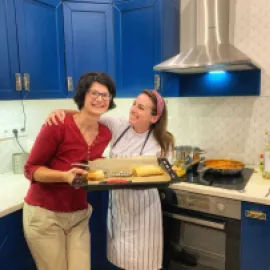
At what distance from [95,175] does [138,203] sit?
423 millimetres

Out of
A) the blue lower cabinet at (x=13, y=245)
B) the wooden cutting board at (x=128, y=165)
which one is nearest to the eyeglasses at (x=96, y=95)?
the wooden cutting board at (x=128, y=165)

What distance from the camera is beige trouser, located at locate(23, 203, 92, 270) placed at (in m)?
1.30

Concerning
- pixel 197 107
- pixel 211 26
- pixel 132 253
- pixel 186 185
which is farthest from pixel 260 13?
pixel 132 253

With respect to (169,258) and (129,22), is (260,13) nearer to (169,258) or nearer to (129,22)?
(129,22)

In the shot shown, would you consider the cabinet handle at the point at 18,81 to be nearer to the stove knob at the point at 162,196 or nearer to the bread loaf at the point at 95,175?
the bread loaf at the point at 95,175

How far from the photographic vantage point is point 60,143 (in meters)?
1.30

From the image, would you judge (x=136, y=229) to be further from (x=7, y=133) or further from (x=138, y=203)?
(x=7, y=133)

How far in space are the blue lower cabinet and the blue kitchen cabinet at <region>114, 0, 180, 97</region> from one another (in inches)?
45.6

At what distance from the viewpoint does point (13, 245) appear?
140 centimetres

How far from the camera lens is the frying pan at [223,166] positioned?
185cm

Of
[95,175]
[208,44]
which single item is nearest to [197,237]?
[95,175]

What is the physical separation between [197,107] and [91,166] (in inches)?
46.4

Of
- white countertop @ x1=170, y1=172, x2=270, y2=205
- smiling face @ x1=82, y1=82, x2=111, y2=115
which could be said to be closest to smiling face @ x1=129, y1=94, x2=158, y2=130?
smiling face @ x1=82, y1=82, x2=111, y2=115

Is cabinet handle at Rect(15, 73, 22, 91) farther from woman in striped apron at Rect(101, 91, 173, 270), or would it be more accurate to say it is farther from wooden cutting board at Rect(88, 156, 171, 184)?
wooden cutting board at Rect(88, 156, 171, 184)
